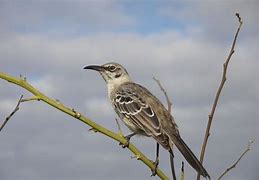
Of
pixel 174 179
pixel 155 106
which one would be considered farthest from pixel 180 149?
pixel 174 179

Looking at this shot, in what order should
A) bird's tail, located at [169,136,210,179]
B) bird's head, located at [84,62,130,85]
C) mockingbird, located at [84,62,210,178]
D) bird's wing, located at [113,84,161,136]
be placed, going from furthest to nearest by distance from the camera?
bird's head, located at [84,62,130,85], bird's wing, located at [113,84,161,136], mockingbird, located at [84,62,210,178], bird's tail, located at [169,136,210,179]

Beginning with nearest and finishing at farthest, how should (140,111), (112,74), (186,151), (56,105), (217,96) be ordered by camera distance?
(56,105)
(217,96)
(186,151)
(140,111)
(112,74)

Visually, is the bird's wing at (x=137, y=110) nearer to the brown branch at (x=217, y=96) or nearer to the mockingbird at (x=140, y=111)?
the mockingbird at (x=140, y=111)

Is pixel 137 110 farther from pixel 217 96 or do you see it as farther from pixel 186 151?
pixel 217 96

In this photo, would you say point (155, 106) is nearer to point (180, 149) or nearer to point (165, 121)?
point (165, 121)

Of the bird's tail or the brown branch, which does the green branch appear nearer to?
the brown branch

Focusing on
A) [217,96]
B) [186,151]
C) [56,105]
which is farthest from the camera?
[186,151]

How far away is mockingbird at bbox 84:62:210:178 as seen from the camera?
5791mm

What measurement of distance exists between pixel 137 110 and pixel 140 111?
0.06m

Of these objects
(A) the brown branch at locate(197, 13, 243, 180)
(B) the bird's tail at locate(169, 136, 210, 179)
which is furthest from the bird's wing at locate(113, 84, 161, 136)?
(A) the brown branch at locate(197, 13, 243, 180)

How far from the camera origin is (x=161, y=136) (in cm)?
564

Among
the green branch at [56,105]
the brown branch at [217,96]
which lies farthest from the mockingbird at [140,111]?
the green branch at [56,105]

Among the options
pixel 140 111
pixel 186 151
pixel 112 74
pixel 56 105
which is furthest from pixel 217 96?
pixel 112 74

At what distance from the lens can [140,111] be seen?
648 centimetres
